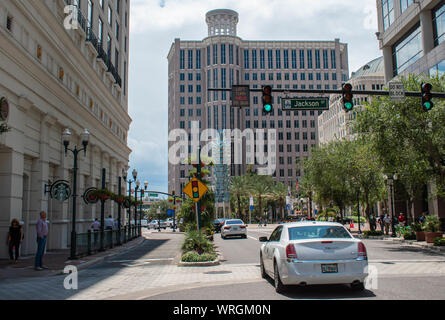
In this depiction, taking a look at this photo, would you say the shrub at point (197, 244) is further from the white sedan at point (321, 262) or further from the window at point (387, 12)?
the window at point (387, 12)

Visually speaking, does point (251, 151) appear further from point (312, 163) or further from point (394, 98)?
point (394, 98)

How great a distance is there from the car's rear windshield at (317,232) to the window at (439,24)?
2889 cm

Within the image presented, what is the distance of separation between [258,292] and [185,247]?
764 cm

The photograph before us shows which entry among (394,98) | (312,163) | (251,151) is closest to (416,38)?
(312,163)

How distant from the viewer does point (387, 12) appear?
4078 centimetres

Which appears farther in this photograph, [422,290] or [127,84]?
[127,84]

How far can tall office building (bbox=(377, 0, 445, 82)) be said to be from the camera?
3294cm

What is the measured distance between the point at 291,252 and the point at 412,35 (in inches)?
1363

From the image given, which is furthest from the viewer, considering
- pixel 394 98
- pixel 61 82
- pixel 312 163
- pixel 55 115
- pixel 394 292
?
pixel 312 163

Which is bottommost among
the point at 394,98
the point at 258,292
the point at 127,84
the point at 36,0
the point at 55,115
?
the point at 258,292

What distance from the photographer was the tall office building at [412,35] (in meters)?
32.9

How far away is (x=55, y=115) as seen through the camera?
77.7 feet

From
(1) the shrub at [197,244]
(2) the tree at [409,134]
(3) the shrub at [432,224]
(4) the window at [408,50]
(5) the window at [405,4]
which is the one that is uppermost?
(5) the window at [405,4]

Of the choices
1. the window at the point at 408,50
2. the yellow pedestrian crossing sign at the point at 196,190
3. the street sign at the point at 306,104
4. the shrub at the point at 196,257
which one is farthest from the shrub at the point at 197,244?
the window at the point at 408,50
